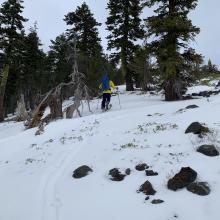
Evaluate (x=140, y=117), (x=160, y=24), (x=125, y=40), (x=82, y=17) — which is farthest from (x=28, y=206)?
(x=82, y=17)

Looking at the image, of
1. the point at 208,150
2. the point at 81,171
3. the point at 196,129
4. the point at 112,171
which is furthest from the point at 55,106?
the point at 208,150

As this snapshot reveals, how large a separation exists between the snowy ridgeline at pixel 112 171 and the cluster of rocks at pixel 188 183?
94 millimetres

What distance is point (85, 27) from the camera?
3919cm

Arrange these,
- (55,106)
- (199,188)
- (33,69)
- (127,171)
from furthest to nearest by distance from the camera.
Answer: (33,69) → (55,106) → (127,171) → (199,188)

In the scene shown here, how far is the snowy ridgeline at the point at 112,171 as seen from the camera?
7242 mm

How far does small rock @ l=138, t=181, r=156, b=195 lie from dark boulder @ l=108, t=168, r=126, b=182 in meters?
0.85

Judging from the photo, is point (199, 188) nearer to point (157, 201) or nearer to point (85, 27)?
point (157, 201)

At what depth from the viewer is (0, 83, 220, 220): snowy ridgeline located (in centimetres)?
724

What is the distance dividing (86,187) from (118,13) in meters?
29.7

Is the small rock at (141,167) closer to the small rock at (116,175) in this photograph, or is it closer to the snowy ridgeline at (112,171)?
the snowy ridgeline at (112,171)

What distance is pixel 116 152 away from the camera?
10727 millimetres

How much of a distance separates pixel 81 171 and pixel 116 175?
3.47 ft

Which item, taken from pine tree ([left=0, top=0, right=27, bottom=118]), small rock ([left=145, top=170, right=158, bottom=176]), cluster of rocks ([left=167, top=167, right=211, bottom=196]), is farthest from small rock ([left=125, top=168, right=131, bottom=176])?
pine tree ([left=0, top=0, right=27, bottom=118])

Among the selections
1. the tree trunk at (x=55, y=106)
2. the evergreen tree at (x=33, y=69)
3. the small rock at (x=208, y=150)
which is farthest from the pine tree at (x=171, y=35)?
the evergreen tree at (x=33, y=69)
